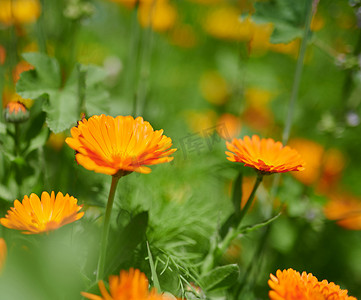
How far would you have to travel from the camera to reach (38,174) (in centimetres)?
83

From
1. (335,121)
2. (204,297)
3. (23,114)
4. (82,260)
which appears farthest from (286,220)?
(23,114)

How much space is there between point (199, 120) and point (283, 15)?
1.81 ft

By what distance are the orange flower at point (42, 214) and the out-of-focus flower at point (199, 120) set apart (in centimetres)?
79

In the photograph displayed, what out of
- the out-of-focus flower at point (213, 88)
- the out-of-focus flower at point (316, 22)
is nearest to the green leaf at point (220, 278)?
the out-of-focus flower at point (316, 22)

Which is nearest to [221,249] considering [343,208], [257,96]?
[343,208]

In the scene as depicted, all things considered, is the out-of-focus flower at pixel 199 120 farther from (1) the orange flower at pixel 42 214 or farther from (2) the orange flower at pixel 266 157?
(1) the orange flower at pixel 42 214

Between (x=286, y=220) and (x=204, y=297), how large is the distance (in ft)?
1.78

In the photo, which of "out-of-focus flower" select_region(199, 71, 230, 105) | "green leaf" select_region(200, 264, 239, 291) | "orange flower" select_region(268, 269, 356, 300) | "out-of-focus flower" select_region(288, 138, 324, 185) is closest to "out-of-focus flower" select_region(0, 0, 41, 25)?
"out-of-focus flower" select_region(199, 71, 230, 105)

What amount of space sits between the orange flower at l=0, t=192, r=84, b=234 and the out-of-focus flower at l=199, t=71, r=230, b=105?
123cm

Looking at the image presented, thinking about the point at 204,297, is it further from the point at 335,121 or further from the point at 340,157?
the point at 340,157

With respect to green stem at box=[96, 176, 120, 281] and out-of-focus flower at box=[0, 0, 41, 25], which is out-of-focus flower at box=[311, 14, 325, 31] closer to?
green stem at box=[96, 176, 120, 281]

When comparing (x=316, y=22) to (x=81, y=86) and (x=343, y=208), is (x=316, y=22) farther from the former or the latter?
(x=81, y=86)

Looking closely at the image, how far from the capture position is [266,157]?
67 cm

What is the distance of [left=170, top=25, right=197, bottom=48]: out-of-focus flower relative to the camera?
1.73m
